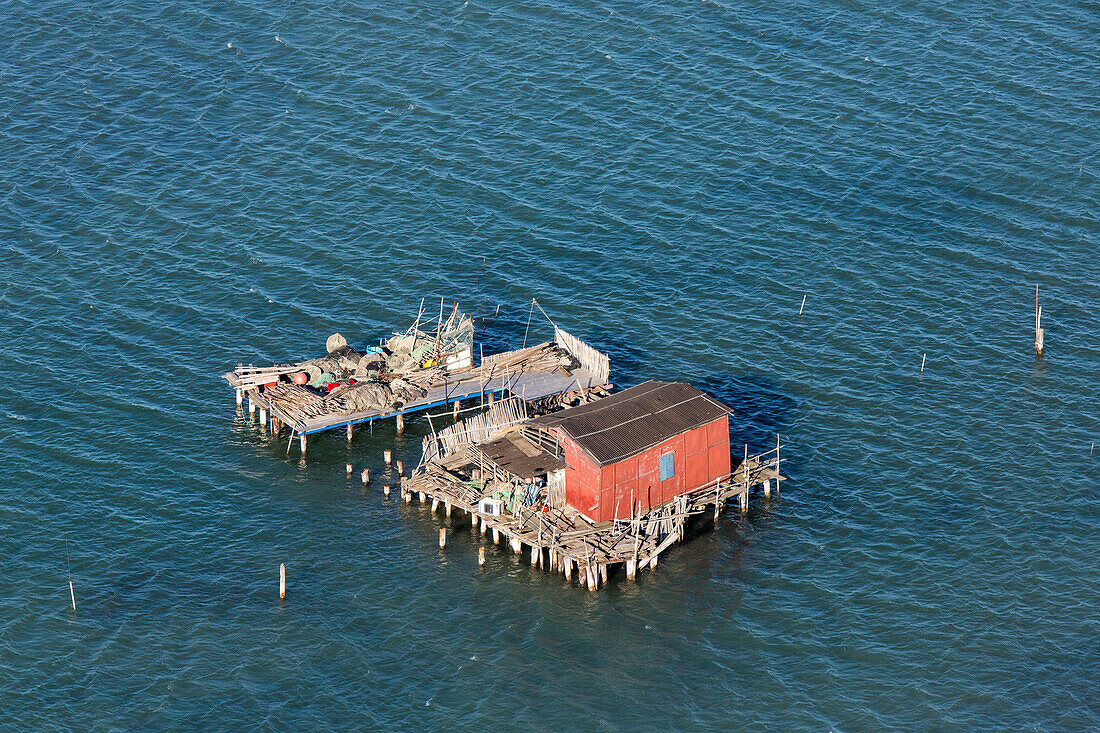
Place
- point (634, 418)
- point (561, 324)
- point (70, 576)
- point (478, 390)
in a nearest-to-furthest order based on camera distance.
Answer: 1. point (70, 576)
2. point (634, 418)
3. point (478, 390)
4. point (561, 324)

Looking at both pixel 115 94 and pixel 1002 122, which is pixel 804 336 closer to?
pixel 1002 122

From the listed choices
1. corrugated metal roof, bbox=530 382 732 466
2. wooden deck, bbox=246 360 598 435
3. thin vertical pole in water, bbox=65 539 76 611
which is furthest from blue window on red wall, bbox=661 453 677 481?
thin vertical pole in water, bbox=65 539 76 611

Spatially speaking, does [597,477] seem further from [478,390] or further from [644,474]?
[478,390]

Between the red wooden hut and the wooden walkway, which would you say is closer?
the wooden walkway

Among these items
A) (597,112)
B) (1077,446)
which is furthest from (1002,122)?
(1077,446)

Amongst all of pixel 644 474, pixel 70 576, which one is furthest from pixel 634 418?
pixel 70 576

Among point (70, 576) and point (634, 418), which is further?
point (634, 418)

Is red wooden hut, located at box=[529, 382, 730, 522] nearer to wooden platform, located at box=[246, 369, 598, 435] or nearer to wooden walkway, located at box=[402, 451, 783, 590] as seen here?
wooden walkway, located at box=[402, 451, 783, 590]

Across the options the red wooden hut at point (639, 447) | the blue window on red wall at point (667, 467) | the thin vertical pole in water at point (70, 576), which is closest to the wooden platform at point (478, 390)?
the red wooden hut at point (639, 447)
